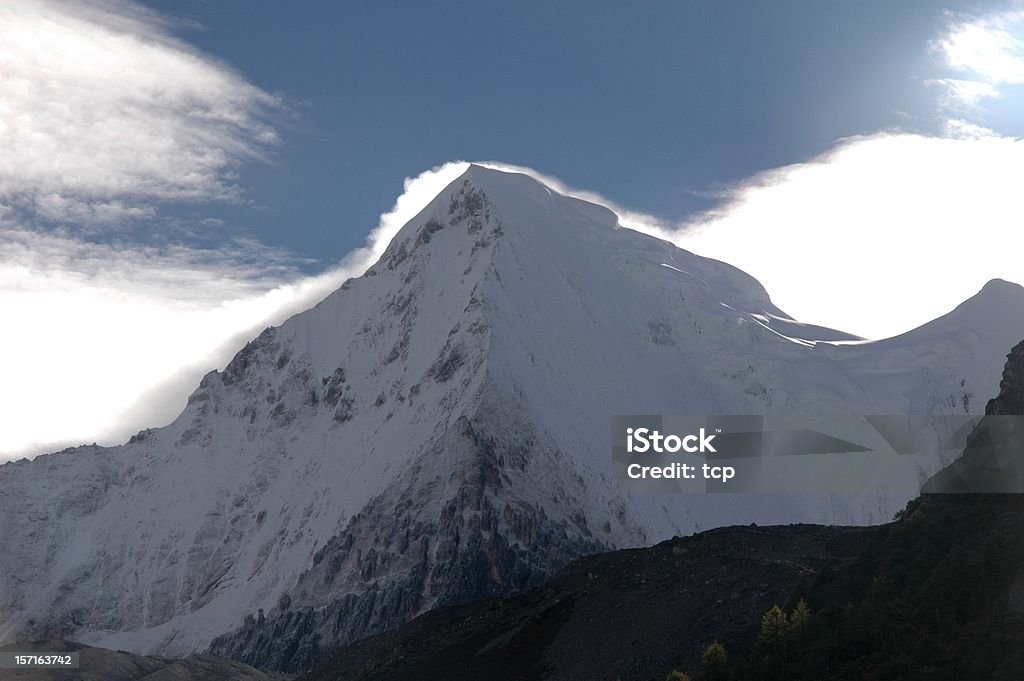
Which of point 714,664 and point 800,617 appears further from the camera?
point 714,664

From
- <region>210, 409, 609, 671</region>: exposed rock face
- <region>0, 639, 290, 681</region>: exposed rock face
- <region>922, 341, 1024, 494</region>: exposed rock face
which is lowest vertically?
<region>0, 639, 290, 681</region>: exposed rock face

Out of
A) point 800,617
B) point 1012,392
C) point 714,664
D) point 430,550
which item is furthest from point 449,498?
point 1012,392

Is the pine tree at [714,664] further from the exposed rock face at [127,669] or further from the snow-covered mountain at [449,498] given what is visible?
the snow-covered mountain at [449,498]

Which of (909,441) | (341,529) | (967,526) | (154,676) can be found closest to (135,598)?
(341,529)

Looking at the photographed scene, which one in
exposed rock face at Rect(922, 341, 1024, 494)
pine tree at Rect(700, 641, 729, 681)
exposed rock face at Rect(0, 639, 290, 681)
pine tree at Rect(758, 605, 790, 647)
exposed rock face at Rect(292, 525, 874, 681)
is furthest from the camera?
exposed rock face at Rect(0, 639, 290, 681)

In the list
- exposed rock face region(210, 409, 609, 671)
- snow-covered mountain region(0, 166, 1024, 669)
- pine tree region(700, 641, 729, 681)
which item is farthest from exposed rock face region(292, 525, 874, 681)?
snow-covered mountain region(0, 166, 1024, 669)

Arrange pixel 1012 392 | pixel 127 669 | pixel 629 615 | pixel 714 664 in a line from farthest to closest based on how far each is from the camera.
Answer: pixel 127 669, pixel 629 615, pixel 1012 392, pixel 714 664

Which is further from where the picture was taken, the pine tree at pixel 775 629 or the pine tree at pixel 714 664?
the pine tree at pixel 714 664

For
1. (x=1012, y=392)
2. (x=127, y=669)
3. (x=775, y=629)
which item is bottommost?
(x=127, y=669)

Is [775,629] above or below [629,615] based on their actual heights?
above

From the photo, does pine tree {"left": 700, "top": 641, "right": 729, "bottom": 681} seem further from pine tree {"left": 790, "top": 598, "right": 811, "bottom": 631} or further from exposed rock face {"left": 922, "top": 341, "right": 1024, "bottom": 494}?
exposed rock face {"left": 922, "top": 341, "right": 1024, "bottom": 494}

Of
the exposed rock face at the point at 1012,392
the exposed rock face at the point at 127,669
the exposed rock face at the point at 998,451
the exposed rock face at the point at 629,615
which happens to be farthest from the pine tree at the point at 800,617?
the exposed rock face at the point at 127,669

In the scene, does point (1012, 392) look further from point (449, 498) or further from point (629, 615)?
point (449, 498)

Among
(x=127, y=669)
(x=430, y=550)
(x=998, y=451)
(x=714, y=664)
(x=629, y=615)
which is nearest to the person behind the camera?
(x=714, y=664)
